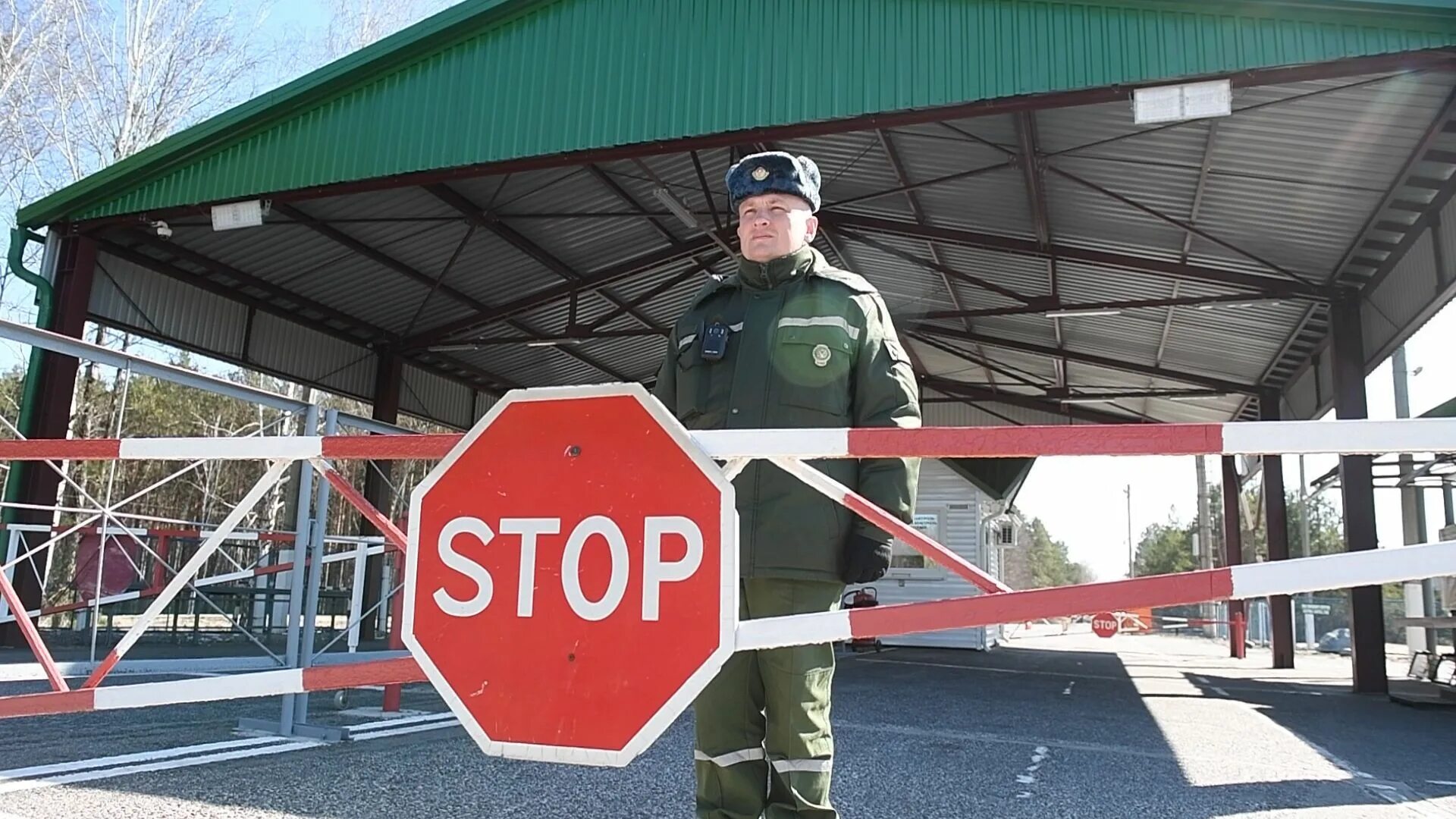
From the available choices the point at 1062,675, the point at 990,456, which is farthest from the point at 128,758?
the point at 1062,675

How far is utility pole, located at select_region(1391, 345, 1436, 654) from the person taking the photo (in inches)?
462

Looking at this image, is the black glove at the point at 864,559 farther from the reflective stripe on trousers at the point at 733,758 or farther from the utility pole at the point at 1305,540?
the utility pole at the point at 1305,540

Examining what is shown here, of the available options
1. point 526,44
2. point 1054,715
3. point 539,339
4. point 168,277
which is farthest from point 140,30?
point 1054,715

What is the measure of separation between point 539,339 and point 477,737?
44.1 ft

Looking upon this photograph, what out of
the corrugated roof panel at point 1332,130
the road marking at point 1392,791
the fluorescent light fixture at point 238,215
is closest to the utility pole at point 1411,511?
the corrugated roof panel at point 1332,130

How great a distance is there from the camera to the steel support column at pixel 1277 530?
1290 centimetres

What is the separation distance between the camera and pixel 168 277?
1154 centimetres

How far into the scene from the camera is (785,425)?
2.21 m

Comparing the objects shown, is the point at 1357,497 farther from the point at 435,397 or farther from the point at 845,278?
the point at 435,397

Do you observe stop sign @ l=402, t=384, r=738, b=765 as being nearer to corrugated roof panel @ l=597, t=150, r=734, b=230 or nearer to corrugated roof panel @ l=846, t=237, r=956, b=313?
corrugated roof panel @ l=597, t=150, r=734, b=230

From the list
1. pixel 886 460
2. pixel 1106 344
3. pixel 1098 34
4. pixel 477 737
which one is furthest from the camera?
pixel 1106 344

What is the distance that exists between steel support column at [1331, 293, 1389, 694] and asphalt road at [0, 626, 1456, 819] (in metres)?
2.18

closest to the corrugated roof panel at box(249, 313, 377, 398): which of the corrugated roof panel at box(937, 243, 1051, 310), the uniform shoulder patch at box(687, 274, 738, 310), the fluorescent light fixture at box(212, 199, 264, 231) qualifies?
the fluorescent light fixture at box(212, 199, 264, 231)

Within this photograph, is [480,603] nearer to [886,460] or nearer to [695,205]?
[886,460]
